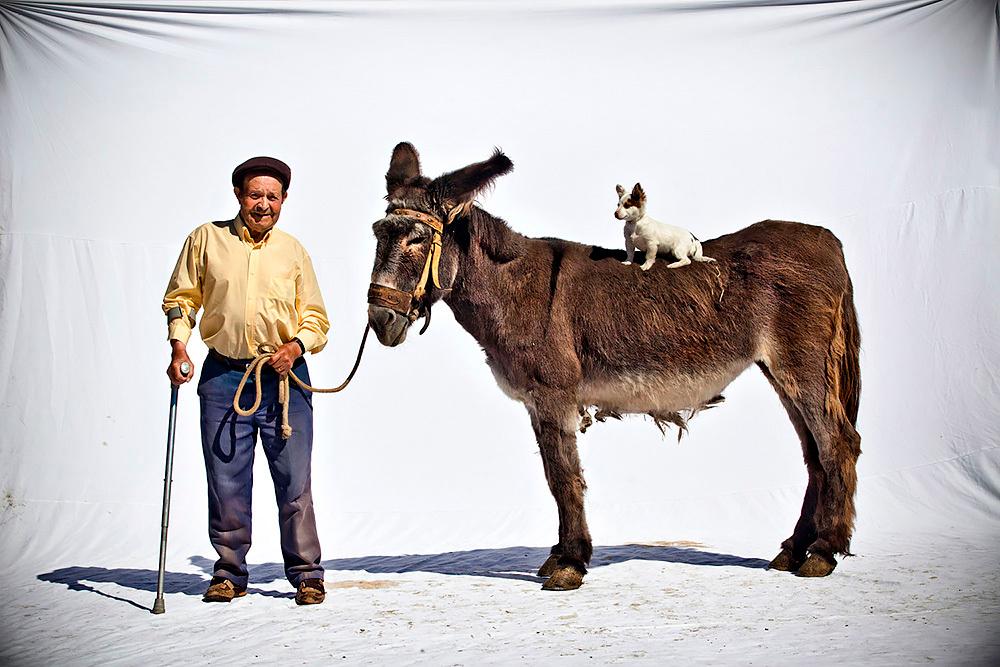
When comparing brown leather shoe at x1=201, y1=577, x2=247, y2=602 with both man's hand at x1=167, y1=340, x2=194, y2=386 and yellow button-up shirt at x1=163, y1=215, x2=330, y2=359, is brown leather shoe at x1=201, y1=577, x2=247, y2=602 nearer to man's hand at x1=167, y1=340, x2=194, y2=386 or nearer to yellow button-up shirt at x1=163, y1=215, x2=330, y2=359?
man's hand at x1=167, y1=340, x2=194, y2=386

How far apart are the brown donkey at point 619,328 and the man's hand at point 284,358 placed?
595mm

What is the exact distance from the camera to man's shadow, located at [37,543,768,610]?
5.78 m

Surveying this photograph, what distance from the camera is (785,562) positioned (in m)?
5.98

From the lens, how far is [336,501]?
7.83 meters

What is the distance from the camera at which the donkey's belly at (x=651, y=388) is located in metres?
5.78

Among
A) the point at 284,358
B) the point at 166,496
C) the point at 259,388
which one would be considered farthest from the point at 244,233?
the point at 166,496

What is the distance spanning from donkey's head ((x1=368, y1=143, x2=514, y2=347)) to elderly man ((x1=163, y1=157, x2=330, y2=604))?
390 mm

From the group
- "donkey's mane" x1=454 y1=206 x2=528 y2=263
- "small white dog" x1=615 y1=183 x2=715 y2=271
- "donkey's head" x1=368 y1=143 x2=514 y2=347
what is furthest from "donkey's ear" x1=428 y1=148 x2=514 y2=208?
"small white dog" x1=615 y1=183 x2=715 y2=271

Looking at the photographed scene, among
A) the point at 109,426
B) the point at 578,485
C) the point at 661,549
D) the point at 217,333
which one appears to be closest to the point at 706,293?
the point at 578,485

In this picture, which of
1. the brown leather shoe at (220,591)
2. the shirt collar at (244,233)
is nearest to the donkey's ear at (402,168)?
the shirt collar at (244,233)

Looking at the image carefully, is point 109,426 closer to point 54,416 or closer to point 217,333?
point 54,416

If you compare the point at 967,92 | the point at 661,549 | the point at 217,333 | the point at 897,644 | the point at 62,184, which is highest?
the point at 967,92

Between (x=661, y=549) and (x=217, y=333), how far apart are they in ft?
10.1

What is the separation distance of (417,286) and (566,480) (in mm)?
1245
